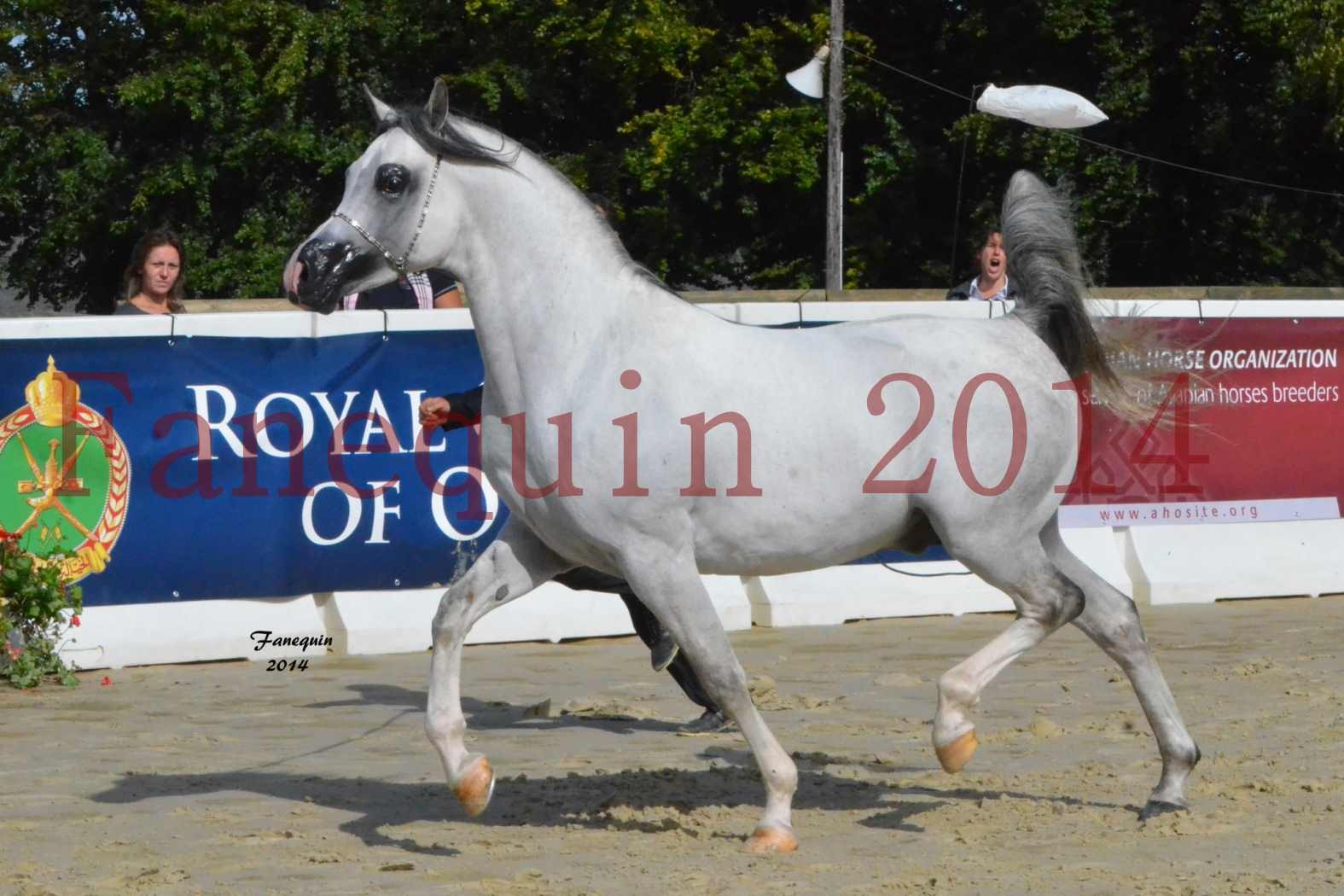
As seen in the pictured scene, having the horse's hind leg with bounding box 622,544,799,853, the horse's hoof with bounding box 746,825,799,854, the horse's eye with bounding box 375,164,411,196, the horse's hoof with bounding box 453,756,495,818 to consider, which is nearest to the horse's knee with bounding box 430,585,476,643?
the horse's hoof with bounding box 453,756,495,818

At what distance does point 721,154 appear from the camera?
95.7ft

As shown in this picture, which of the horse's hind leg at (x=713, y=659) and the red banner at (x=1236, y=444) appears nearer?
the horse's hind leg at (x=713, y=659)

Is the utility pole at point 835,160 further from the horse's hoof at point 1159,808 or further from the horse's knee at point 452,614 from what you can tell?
the horse's knee at point 452,614

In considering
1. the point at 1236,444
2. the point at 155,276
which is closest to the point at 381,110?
the point at 155,276

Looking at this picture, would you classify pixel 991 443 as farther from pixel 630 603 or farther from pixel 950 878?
pixel 630 603

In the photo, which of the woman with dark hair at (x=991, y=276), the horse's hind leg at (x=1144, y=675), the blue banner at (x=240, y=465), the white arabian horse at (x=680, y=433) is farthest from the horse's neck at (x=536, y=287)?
the woman with dark hair at (x=991, y=276)

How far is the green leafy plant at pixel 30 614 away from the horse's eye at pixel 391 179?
414 cm

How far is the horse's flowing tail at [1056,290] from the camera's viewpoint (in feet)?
19.6

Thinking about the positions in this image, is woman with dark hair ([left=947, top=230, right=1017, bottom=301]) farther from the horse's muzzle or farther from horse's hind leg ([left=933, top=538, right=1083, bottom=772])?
the horse's muzzle

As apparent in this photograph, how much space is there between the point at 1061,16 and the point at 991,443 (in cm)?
2337

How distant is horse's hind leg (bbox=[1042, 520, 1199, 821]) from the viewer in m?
5.72

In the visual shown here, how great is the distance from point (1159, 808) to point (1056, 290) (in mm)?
1678

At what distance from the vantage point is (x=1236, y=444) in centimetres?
1141

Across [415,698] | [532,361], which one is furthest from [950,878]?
[415,698]
